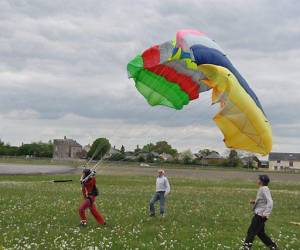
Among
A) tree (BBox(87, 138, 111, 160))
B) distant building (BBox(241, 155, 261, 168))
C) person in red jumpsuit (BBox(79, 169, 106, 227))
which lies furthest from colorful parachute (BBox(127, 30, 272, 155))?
distant building (BBox(241, 155, 261, 168))

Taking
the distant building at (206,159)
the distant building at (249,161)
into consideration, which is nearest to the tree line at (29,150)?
the distant building at (206,159)

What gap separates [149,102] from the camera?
19281 millimetres

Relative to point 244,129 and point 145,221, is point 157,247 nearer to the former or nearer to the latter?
point 244,129

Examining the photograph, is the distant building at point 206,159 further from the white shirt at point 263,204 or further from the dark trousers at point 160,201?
the white shirt at point 263,204

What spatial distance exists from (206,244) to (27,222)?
666 centimetres

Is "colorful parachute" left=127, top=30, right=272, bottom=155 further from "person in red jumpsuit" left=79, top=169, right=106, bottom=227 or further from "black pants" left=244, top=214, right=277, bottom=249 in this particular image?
"person in red jumpsuit" left=79, top=169, right=106, bottom=227

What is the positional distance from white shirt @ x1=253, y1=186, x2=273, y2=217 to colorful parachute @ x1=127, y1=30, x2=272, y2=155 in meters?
1.67

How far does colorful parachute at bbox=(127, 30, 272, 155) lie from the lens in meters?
14.1

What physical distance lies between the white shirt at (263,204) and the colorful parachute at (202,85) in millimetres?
1675

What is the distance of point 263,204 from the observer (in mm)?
15211

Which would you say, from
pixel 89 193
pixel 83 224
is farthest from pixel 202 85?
pixel 83 224

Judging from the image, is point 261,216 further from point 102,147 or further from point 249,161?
point 249,161

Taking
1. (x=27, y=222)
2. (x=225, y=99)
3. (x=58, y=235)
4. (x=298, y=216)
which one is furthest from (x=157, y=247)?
(x=298, y=216)

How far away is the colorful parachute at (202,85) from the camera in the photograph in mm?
14070
